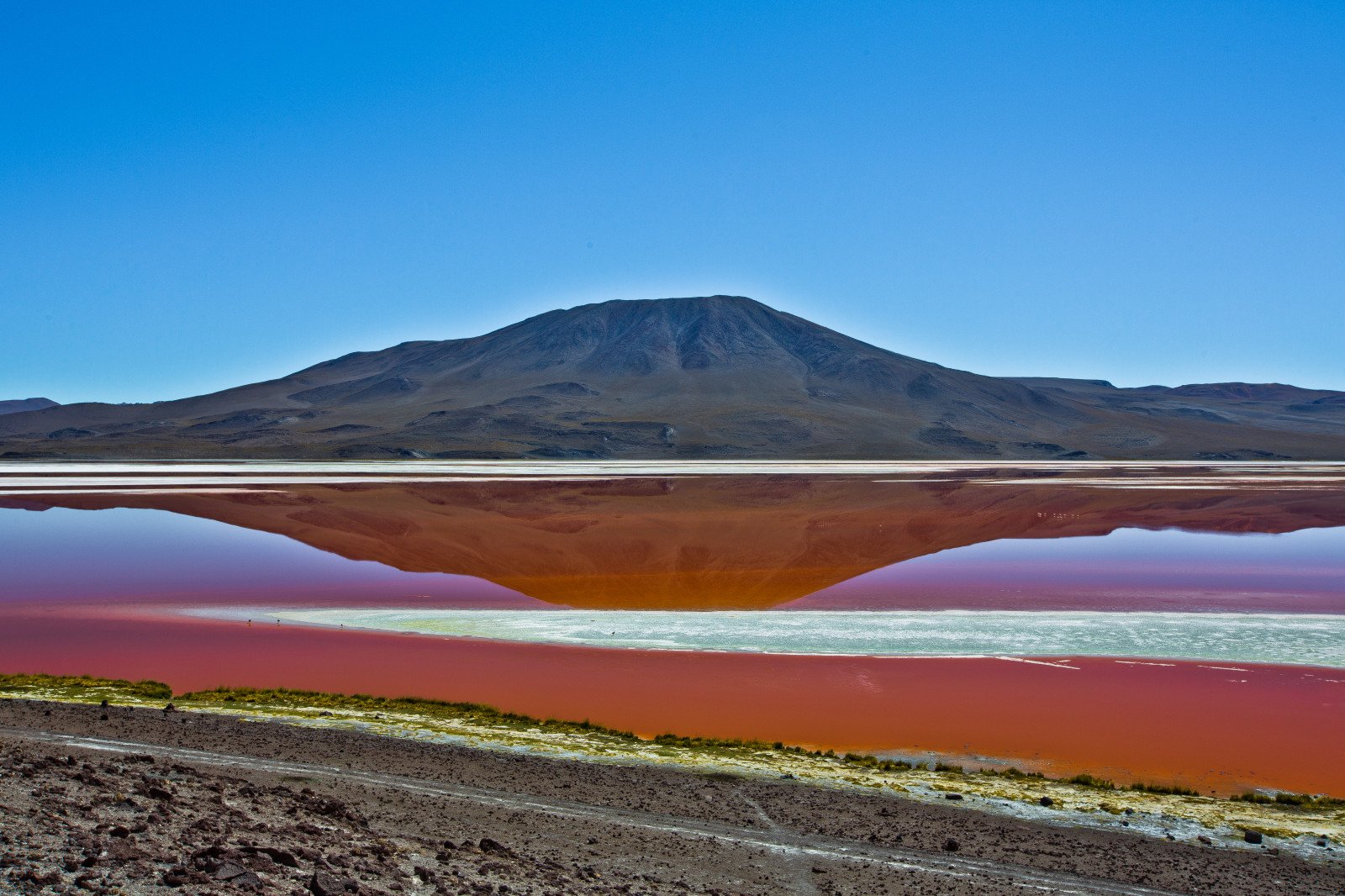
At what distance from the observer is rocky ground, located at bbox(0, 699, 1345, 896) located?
5656 mm

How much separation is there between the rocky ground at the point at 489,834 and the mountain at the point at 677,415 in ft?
320

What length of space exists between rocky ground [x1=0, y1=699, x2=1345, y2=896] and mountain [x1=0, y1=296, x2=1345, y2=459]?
97.6 metres

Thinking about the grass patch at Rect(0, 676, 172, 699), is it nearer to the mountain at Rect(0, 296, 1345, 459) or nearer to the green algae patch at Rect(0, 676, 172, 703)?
the green algae patch at Rect(0, 676, 172, 703)

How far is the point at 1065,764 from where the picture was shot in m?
9.70

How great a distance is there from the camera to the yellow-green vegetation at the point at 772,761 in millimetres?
7898

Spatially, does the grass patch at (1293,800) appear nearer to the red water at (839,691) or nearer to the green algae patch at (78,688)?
the red water at (839,691)

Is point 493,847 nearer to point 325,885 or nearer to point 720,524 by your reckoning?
point 325,885

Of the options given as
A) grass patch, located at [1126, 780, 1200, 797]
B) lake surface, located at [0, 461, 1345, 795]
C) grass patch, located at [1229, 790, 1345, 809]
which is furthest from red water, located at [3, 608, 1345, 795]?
grass patch, located at [1229, 790, 1345, 809]

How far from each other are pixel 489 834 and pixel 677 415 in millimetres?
132500

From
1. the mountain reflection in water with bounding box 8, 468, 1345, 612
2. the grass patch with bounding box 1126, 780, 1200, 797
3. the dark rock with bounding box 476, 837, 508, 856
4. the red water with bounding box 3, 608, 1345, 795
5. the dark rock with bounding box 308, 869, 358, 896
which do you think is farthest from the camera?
the mountain reflection in water with bounding box 8, 468, 1345, 612

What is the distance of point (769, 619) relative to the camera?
1736 centimetres

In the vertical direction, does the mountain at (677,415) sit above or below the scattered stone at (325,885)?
above

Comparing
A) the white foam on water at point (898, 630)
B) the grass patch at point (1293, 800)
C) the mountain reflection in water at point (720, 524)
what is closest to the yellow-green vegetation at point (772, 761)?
the grass patch at point (1293, 800)

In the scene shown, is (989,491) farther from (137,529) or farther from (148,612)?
(148,612)
